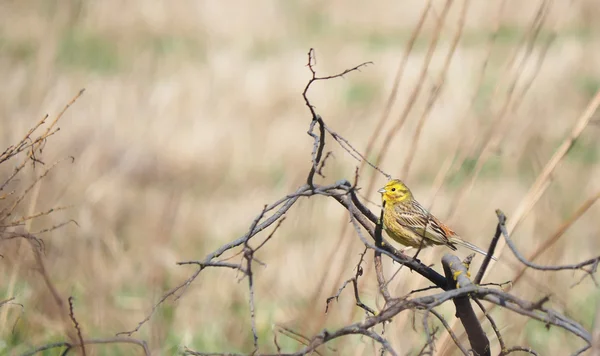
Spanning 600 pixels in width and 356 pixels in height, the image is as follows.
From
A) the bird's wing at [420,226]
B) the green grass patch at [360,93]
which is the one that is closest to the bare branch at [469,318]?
the bird's wing at [420,226]

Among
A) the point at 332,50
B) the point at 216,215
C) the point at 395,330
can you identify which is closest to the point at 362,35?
the point at 332,50

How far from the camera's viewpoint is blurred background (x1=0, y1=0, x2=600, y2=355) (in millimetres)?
3076

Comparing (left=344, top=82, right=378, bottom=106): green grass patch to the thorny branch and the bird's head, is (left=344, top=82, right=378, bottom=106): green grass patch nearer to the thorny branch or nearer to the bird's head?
the bird's head

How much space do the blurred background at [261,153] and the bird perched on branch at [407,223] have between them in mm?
111

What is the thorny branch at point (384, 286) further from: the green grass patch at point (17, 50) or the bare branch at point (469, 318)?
the green grass patch at point (17, 50)

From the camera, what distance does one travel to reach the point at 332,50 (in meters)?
10.1

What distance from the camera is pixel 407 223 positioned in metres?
3.44

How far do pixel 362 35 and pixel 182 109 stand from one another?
4507 mm

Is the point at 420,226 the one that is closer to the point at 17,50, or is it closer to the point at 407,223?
the point at 407,223

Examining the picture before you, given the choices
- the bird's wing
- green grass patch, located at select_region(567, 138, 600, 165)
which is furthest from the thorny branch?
green grass patch, located at select_region(567, 138, 600, 165)

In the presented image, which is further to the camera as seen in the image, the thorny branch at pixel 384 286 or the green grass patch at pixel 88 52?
the green grass patch at pixel 88 52

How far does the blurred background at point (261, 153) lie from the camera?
308 centimetres

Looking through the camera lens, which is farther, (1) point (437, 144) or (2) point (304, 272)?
(1) point (437, 144)

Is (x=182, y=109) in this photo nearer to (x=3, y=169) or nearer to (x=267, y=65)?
(x=267, y=65)
